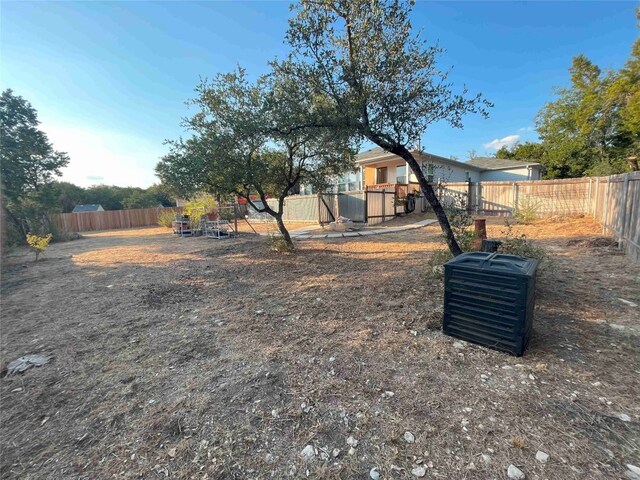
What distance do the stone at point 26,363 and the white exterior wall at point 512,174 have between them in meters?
24.8

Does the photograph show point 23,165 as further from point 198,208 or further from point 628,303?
point 628,303

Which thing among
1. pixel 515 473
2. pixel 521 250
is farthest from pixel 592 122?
pixel 515 473

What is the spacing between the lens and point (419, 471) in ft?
4.95

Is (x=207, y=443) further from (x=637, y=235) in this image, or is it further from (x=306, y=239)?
(x=306, y=239)

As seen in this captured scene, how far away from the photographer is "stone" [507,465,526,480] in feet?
4.72

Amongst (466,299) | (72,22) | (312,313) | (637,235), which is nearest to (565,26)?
(637,235)

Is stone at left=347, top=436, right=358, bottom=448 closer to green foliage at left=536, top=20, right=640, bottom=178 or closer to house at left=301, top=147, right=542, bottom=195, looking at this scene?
house at left=301, top=147, right=542, bottom=195

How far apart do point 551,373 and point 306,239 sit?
346 inches

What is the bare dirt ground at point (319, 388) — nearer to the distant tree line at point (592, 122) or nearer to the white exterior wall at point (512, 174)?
the distant tree line at point (592, 122)

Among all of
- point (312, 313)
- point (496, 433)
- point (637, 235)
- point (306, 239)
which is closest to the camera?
point (496, 433)

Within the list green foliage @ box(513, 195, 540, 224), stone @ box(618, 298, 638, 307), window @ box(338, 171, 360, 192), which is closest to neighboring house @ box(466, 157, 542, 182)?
green foliage @ box(513, 195, 540, 224)

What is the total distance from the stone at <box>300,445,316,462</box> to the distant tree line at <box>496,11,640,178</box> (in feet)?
61.0

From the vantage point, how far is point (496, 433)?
5.62 feet

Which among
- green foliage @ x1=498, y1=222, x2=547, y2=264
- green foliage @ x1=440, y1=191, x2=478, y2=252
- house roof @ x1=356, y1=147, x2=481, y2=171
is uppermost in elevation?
house roof @ x1=356, y1=147, x2=481, y2=171
